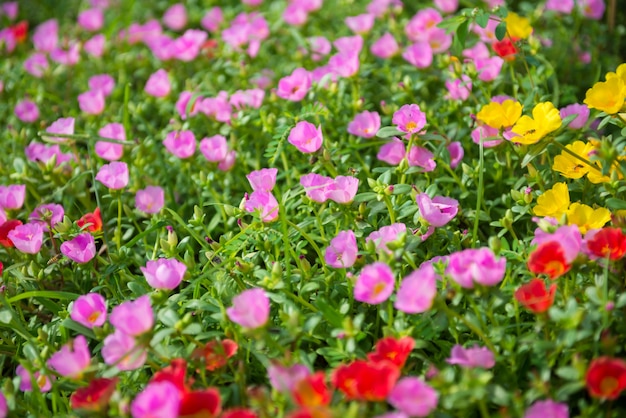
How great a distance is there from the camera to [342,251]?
5.80ft

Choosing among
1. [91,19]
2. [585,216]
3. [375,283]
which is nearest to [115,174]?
[375,283]

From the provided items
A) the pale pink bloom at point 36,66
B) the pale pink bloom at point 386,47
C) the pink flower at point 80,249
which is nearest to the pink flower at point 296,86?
the pale pink bloom at point 386,47

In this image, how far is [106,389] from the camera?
146 cm

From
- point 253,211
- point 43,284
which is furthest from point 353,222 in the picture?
point 43,284

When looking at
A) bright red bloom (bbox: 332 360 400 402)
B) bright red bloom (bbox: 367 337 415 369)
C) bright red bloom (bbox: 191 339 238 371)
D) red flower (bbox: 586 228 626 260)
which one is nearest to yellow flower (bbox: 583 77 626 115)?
red flower (bbox: 586 228 626 260)

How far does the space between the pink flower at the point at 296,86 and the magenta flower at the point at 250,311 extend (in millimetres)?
1022

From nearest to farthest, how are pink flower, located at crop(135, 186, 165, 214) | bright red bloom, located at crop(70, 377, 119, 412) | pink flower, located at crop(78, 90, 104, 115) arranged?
bright red bloom, located at crop(70, 377, 119, 412), pink flower, located at crop(135, 186, 165, 214), pink flower, located at crop(78, 90, 104, 115)

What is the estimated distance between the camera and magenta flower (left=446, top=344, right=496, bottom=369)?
150 cm

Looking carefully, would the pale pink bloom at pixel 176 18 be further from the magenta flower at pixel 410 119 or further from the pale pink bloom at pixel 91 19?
the magenta flower at pixel 410 119

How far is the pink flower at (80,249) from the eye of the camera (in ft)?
6.27

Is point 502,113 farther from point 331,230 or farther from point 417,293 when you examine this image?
point 417,293

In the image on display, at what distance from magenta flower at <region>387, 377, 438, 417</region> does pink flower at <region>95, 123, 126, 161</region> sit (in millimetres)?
1449

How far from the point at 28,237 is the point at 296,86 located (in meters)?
0.99

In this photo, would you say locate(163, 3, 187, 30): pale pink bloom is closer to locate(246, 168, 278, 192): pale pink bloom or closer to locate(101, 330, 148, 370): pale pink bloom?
locate(246, 168, 278, 192): pale pink bloom
